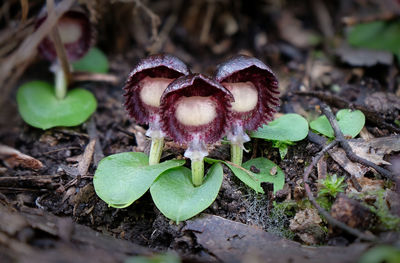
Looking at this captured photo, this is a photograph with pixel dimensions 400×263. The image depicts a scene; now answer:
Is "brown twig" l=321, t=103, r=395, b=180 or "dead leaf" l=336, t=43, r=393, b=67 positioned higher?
"dead leaf" l=336, t=43, r=393, b=67

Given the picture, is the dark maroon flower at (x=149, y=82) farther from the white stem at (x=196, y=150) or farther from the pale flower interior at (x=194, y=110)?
the white stem at (x=196, y=150)

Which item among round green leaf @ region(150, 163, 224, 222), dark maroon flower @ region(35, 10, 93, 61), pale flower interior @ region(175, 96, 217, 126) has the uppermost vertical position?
dark maroon flower @ region(35, 10, 93, 61)

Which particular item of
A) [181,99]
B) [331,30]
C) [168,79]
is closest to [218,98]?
[181,99]

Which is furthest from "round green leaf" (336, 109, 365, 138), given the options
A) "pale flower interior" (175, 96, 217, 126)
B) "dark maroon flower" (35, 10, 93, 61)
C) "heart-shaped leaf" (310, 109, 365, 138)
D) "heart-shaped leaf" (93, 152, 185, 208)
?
"dark maroon flower" (35, 10, 93, 61)

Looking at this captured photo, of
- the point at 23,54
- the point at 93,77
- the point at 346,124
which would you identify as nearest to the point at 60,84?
the point at 93,77

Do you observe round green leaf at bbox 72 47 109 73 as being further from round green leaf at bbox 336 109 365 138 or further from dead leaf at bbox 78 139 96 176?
round green leaf at bbox 336 109 365 138

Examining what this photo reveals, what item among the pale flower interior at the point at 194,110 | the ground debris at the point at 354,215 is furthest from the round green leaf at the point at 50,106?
the ground debris at the point at 354,215

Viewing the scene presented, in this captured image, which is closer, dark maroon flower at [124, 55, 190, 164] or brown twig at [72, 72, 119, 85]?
dark maroon flower at [124, 55, 190, 164]

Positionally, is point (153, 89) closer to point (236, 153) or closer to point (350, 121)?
point (236, 153)
